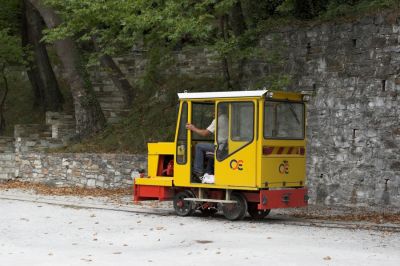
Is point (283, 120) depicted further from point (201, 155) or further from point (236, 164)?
point (201, 155)

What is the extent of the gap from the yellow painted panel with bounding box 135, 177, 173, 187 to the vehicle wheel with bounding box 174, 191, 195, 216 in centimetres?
31

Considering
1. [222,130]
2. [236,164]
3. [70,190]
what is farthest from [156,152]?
[70,190]

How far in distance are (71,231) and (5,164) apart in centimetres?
1262

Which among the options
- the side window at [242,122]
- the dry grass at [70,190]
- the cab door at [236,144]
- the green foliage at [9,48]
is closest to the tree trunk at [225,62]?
the dry grass at [70,190]

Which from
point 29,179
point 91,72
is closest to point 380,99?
point 29,179

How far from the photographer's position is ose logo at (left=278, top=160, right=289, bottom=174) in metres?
14.5

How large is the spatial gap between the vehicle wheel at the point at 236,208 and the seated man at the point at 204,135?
0.76 metres

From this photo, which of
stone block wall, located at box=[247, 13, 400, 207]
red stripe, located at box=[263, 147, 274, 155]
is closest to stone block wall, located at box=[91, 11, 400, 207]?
stone block wall, located at box=[247, 13, 400, 207]

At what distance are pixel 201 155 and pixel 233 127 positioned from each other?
101cm

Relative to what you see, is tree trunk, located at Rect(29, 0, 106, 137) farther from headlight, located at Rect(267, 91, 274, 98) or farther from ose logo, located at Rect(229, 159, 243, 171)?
→ headlight, located at Rect(267, 91, 274, 98)

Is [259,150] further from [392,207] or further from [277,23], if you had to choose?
[277,23]

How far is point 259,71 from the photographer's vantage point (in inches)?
797

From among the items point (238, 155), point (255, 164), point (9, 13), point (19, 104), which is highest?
point (9, 13)

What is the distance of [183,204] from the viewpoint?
15.3m
